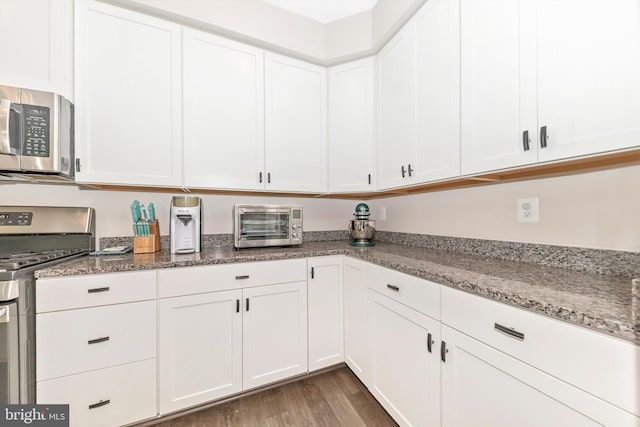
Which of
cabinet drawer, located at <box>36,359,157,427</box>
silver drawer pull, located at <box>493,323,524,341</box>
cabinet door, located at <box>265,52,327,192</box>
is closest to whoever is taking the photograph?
silver drawer pull, located at <box>493,323,524,341</box>

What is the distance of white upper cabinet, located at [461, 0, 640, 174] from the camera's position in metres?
0.76

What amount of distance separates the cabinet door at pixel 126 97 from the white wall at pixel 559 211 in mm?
1858

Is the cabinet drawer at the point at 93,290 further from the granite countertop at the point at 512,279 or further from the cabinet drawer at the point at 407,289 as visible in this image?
the cabinet drawer at the point at 407,289

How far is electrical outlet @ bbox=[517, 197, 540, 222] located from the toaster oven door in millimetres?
1416

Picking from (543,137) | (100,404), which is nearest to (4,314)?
(100,404)

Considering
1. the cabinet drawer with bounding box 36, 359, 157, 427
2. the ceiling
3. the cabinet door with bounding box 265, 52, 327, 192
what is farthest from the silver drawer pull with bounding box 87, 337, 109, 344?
the ceiling

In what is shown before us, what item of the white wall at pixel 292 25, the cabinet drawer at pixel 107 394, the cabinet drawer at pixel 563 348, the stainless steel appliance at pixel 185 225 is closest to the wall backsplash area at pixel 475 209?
the stainless steel appliance at pixel 185 225

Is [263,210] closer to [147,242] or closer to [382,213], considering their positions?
[147,242]

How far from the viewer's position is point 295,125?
6.45ft

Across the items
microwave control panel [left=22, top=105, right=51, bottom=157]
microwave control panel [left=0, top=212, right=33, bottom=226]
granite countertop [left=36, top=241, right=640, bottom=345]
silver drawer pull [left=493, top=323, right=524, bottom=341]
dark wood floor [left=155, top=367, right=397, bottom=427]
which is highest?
microwave control panel [left=22, top=105, right=51, bottom=157]

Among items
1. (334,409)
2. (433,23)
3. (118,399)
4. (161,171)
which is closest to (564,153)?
(433,23)

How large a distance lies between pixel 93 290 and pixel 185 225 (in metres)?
0.58

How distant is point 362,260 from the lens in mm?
1604

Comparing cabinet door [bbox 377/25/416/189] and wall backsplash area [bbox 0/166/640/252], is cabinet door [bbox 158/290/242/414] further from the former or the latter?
cabinet door [bbox 377/25/416/189]
